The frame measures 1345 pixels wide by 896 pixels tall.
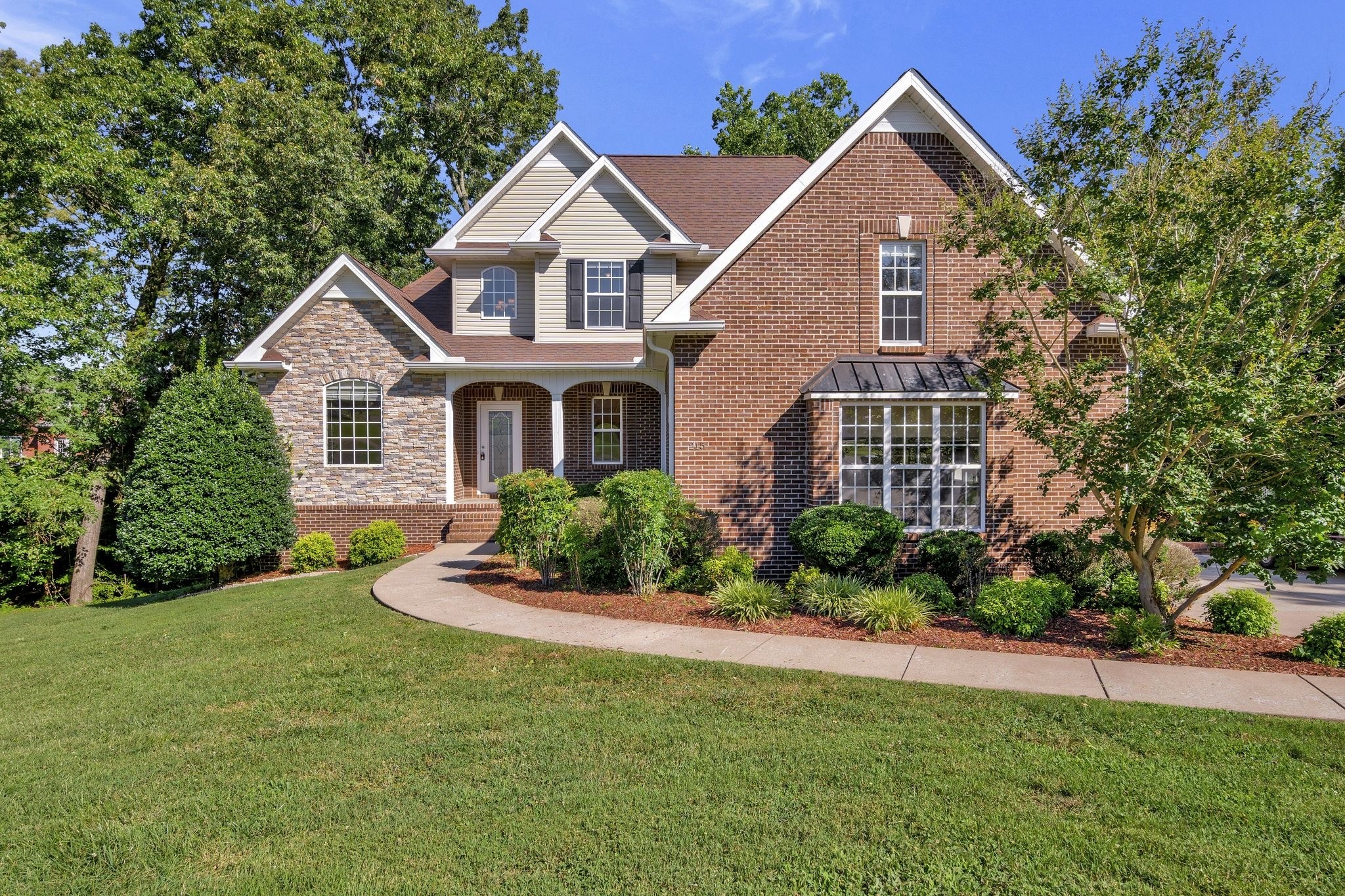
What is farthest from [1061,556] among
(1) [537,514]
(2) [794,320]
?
(1) [537,514]

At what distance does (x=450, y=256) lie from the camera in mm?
18328

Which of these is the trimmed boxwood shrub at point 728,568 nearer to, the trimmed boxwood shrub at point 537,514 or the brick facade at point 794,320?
the brick facade at point 794,320

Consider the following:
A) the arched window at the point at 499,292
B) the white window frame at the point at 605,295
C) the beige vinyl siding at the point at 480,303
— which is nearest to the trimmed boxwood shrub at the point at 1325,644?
the white window frame at the point at 605,295

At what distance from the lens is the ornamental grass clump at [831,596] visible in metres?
8.76

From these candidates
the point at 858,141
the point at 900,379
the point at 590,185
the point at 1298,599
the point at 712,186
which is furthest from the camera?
the point at 712,186

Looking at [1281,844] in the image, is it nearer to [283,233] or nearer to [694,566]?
[694,566]

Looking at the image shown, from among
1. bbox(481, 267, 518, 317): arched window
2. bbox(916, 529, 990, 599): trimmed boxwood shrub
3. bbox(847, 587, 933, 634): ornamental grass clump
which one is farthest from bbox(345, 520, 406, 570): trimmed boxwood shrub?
bbox(916, 529, 990, 599): trimmed boxwood shrub

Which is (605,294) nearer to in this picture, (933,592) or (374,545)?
(374,545)

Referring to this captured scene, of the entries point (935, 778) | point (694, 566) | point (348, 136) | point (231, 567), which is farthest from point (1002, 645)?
point (348, 136)

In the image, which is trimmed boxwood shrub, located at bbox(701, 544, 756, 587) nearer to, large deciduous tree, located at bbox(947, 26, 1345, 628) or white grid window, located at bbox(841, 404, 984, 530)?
white grid window, located at bbox(841, 404, 984, 530)

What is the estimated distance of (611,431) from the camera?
60.4 feet

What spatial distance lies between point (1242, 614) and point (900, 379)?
199 inches

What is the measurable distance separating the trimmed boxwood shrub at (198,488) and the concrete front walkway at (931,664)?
261 inches

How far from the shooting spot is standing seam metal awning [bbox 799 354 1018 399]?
10.6m
